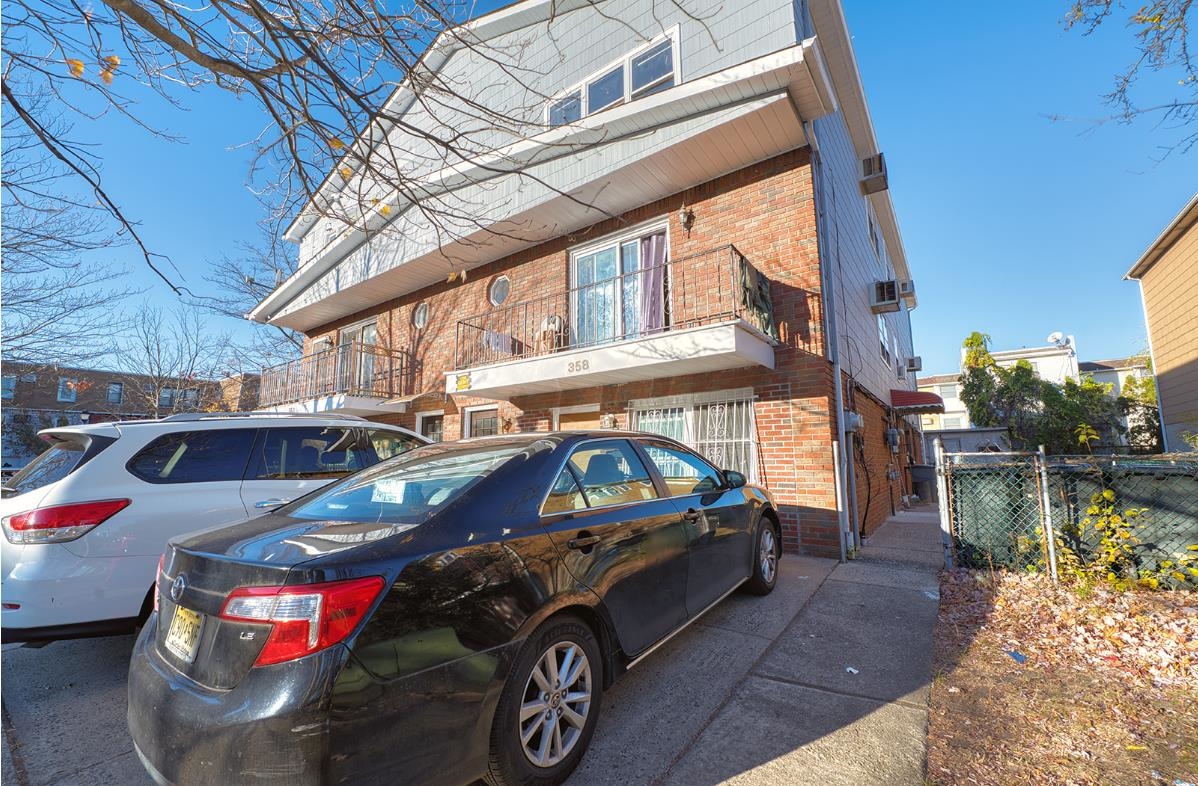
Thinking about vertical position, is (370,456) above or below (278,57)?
below

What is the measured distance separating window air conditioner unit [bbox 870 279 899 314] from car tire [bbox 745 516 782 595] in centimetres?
664

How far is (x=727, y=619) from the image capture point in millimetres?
3949

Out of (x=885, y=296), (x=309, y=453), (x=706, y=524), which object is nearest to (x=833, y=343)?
(x=885, y=296)

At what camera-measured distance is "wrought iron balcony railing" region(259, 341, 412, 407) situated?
12.0 m

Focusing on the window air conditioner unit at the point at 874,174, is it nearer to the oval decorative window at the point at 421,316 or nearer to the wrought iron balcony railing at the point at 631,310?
the wrought iron balcony railing at the point at 631,310

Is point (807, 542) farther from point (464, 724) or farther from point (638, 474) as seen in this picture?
point (464, 724)

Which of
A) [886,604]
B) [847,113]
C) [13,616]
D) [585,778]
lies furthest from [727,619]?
[847,113]

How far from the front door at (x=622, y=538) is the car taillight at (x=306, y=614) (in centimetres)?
87

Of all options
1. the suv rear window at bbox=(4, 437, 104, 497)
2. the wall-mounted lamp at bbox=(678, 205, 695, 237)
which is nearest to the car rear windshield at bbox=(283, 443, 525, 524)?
the suv rear window at bbox=(4, 437, 104, 497)

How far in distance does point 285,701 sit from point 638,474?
2.10 m

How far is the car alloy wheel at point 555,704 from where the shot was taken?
2.02 metres

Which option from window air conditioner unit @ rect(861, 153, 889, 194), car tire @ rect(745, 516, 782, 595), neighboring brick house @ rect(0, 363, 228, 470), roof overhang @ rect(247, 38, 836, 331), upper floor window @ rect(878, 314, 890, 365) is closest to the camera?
car tire @ rect(745, 516, 782, 595)

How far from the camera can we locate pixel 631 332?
314 inches

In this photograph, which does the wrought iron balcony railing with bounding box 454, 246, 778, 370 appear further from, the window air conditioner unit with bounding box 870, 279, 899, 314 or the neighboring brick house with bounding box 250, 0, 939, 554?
the window air conditioner unit with bounding box 870, 279, 899, 314
